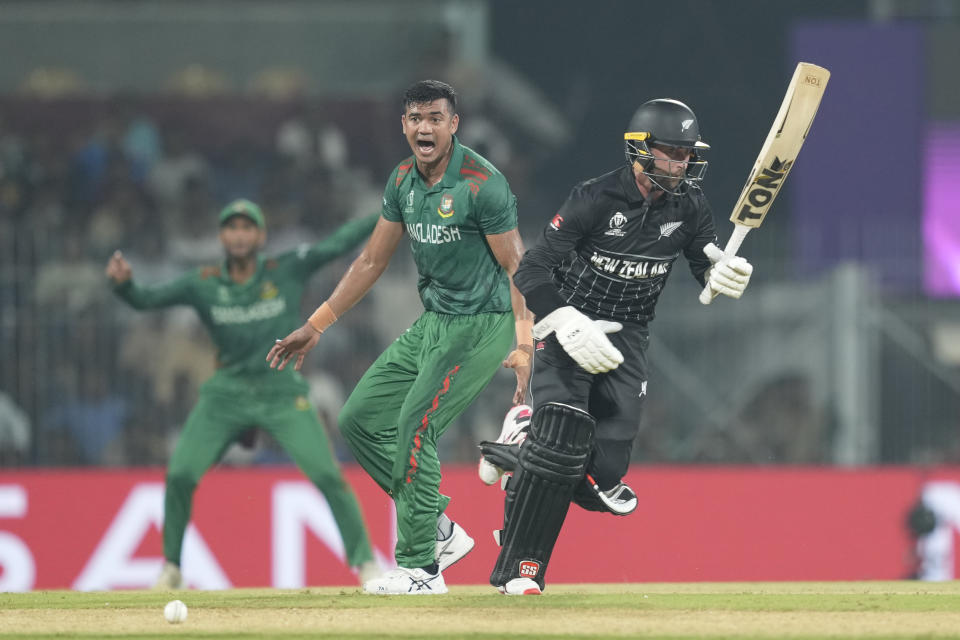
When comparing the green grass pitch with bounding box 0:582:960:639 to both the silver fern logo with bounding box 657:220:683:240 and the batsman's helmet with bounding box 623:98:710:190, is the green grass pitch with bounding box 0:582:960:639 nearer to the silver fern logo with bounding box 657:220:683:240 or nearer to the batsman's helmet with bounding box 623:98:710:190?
the silver fern logo with bounding box 657:220:683:240

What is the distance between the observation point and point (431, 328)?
761cm

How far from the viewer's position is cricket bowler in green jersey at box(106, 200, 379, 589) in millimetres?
9922

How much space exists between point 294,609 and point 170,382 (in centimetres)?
605

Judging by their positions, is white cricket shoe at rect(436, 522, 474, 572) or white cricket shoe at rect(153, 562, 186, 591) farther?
white cricket shoe at rect(153, 562, 186, 591)

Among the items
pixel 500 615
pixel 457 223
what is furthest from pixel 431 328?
pixel 500 615

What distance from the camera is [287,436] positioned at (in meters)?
10.0

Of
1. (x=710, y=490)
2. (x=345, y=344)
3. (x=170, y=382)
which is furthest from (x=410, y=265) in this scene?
(x=710, y=490)

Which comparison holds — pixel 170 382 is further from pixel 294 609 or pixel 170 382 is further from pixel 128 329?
pixel 294 609

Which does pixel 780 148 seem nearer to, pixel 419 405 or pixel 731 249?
pixel 731 249

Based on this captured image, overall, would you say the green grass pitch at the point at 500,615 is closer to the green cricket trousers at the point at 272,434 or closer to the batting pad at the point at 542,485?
the batting pad at the point at 542,485

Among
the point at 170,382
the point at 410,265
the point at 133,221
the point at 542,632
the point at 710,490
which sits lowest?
the point at 542,632

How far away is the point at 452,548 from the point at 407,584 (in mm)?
443

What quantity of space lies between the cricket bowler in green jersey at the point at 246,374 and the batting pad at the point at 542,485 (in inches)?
106

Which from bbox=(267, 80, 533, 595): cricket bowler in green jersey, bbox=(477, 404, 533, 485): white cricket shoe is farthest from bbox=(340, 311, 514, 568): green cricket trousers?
bbox=(477, 404, 533, 485): white cricket shoe
